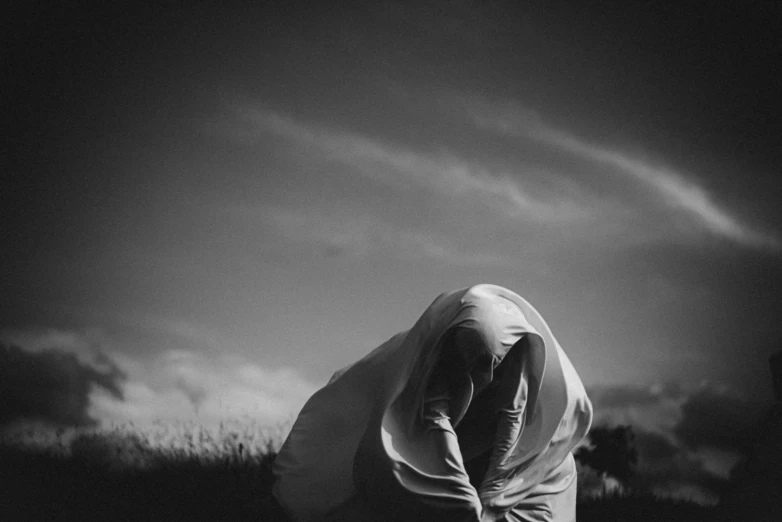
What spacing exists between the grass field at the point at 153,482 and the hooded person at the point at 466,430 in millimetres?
997

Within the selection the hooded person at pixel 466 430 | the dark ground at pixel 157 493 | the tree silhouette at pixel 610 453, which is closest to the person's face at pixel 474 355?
the hooded person at pixel 466 430

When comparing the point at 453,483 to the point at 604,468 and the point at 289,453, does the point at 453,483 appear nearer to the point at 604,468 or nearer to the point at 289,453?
the point at 289,453

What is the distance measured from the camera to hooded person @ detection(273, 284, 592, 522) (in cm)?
332

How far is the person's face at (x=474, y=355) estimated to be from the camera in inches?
131

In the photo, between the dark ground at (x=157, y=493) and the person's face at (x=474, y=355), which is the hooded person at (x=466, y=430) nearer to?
the person's face at (x=474, y=355)

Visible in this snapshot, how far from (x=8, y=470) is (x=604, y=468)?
4.02 meters

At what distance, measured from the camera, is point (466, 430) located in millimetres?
3619

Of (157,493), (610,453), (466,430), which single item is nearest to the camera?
(466,430)

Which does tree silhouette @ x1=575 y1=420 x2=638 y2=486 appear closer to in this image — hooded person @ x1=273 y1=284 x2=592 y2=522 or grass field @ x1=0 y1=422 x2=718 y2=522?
grass field @ x1=0 y1=422 x2=718 y2=522

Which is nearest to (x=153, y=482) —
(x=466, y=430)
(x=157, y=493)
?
(x=157, y=493)

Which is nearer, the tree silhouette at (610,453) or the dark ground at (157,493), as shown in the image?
the dark ground at (157,493)

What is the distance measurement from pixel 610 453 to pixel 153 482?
10.5 ft

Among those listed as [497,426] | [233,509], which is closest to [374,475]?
[497,426]

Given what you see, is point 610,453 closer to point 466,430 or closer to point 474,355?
point 466,430
